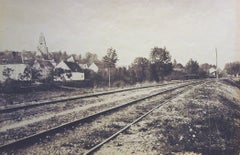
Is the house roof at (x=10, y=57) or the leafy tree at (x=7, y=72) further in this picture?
the leafy tree at (x=7, y=72)

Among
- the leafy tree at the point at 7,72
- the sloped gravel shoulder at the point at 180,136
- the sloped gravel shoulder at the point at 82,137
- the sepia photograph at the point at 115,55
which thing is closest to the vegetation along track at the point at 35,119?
the sepia photograph at the point at 115,55

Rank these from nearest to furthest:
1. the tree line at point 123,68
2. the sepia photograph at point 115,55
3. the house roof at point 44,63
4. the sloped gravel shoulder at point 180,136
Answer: the sloped gravel shoulder at point 180,136, the sepia photograph at point 115,55, the house roof at point 44,63, the tree line at point 123,68

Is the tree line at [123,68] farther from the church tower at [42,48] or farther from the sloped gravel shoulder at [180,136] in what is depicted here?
the sloped gravel shoulder at [180,136]

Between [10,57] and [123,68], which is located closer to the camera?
[10,57]

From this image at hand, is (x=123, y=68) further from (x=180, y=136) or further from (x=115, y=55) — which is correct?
(x=180, y=136)

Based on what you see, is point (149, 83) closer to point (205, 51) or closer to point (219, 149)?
point (205, 51)

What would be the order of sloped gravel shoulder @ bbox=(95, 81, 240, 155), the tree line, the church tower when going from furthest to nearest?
the tree line < the church tower < sloped gravel shoulder @ bbox=(95, 81, 240, 155)

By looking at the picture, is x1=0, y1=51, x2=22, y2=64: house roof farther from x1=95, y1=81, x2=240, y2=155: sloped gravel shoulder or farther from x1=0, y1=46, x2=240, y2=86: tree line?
x1=95, y1=81, x2=240, y2=155: sloped gravel shoulder

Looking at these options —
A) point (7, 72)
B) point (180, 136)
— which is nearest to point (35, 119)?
point (7, 72)

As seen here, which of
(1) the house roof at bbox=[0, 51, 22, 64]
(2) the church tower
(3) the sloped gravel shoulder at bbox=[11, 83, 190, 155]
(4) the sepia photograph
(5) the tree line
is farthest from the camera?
(5) the tree line

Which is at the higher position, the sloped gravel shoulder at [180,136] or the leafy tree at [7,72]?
the leafy tree at [7,72]

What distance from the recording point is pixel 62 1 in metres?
6.19

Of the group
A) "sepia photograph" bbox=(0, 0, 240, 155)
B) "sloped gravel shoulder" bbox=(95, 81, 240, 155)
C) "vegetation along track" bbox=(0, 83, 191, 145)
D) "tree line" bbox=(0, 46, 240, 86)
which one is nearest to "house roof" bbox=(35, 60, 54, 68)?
"sepia photograph" bbox=(0, 0, 240, 155)

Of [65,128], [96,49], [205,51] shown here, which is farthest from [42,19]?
[205,51]
